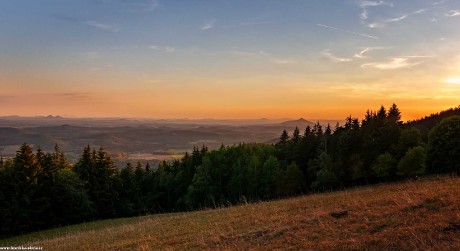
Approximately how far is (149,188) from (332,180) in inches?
1696

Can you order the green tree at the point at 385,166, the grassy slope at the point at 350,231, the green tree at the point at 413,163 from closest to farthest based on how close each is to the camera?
the grassy slope at the point at 350,231, the green tree at the point at 413,163, the green tree at the point at 385,166

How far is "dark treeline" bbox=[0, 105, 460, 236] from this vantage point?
168ft

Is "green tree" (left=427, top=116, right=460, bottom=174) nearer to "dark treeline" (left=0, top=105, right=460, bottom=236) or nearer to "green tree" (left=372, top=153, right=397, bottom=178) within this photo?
"dark treeline" (left=0, top=105, right=460, bottom=236)

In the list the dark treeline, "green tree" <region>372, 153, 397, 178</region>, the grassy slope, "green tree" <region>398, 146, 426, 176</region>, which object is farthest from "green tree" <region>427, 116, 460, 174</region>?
the grassy slope

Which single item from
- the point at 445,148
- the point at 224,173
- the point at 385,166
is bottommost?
the point at 224,173

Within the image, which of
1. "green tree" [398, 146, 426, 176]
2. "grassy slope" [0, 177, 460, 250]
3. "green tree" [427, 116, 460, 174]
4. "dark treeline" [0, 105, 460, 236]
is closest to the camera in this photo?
"grassy slope" [0, 177, 460, 250]

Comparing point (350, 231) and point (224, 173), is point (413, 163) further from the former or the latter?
point (350, 231)

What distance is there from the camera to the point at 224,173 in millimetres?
77500

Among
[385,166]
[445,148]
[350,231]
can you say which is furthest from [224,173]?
[350,231]

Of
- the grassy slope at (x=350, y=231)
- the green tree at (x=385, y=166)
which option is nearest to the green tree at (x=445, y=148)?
the green tree at (x=385, y=166)

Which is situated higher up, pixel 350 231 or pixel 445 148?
pixel 445 148

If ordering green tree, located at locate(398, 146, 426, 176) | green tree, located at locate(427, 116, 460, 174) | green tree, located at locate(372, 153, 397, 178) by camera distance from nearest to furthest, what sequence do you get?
green tree, located at locate(427, 116, 460, 174), green tree, located at locate(398, 146, 426, 176), green tree, located at locate(372, 153, 397, 178)

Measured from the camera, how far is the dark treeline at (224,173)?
51.1 metres

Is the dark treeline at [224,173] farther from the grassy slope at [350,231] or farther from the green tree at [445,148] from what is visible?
the grassy slope at [350,231]
